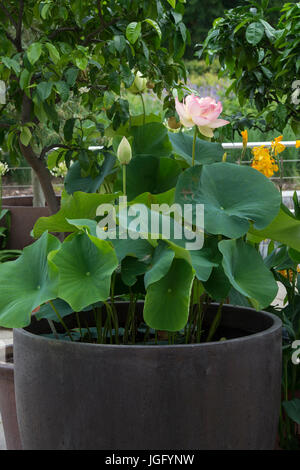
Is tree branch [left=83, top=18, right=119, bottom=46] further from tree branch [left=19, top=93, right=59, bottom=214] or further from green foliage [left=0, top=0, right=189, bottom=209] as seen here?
tree branch [left=19, top=93, right=59, bottom=214]

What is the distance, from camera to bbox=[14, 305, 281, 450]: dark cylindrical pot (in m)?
0.91

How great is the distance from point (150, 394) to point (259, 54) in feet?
5.47

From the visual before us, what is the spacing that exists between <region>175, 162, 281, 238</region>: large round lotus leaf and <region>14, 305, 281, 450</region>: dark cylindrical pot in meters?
0.18

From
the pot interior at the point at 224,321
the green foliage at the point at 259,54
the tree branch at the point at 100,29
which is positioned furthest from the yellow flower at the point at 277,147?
the tree branch at the point at 100,29

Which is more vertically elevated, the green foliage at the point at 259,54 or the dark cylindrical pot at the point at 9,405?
the green foliage at the point at 259,54

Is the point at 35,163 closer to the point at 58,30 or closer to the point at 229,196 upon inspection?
the point at 58,30

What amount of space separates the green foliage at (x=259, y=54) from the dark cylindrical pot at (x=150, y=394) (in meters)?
1.32

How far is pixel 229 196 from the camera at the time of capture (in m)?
1.08

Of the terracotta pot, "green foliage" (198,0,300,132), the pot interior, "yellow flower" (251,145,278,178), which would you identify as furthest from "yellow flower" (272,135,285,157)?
the terracotta pot

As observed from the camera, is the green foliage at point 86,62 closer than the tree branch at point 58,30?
Yes

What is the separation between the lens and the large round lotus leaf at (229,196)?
40.4 inches

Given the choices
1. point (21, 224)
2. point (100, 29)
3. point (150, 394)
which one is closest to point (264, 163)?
point (100, 29)

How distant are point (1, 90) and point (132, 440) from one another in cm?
140

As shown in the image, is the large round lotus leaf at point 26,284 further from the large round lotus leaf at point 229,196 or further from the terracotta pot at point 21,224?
the terracotta pot at point 21,224
